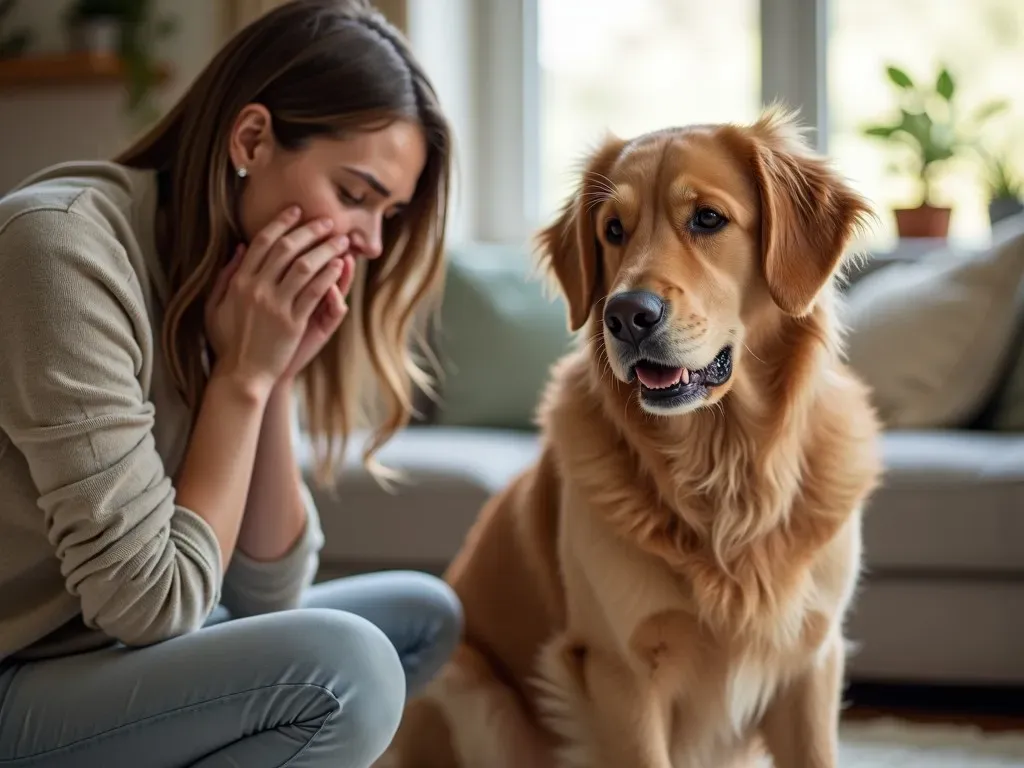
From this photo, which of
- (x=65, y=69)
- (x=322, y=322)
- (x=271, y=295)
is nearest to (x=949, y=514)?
(x=322, y=322)

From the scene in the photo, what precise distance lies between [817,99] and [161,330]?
9.20ft

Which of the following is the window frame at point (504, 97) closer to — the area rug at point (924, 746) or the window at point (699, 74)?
the window at point (699, 74)

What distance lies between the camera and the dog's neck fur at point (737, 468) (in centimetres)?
148

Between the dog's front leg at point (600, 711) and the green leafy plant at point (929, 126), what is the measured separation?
2252 mm

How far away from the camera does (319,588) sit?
71.9 inches

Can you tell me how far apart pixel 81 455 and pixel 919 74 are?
3170 mm

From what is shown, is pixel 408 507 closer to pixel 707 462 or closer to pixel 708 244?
pixel 707 462

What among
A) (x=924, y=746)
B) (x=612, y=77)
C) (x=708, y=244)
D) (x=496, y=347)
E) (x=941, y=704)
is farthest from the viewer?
(x=612, y=77)

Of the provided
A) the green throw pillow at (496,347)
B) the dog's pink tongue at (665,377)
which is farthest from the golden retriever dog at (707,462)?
the green throw pillow at (496,347)

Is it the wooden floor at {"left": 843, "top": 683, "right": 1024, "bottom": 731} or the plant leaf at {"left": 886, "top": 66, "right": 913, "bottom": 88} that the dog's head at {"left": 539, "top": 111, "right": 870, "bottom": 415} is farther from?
the plant leaf at {"left": 886, "top": 66, "right": 913, "bottom": 88}

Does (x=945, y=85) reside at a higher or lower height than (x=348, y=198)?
higher

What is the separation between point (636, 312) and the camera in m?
1.34

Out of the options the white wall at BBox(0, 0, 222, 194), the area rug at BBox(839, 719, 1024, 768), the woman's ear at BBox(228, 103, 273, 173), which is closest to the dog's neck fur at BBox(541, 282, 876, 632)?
the woman's ear at BBox(228, 103, 273, 173)

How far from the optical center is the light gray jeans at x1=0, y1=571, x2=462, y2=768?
1.26 m
